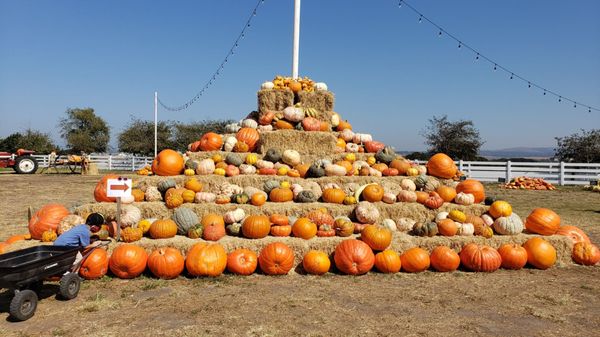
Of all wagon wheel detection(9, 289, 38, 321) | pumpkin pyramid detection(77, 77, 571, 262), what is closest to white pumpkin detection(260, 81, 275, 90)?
pumpkin pyramid detection(77, 77, 571, 262)

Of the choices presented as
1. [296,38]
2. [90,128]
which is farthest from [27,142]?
[296,38]

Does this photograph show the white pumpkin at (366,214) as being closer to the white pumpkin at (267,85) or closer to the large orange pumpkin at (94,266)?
the large orange pumpkin at (94,266)

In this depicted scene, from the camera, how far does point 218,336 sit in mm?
3721

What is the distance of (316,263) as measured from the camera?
18.9ft

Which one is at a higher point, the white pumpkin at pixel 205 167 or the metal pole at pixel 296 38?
the metal pole at pixel 296 38

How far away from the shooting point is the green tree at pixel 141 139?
43.6 meters

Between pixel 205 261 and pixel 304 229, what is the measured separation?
153 centimetres

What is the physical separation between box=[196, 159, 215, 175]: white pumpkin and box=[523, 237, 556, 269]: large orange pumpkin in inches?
220

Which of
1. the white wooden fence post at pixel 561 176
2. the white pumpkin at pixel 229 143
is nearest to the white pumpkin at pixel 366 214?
the white pumpkin at pixel 229 143

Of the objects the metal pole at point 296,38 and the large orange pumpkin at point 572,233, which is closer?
the large orange pumpkin at point 572,233

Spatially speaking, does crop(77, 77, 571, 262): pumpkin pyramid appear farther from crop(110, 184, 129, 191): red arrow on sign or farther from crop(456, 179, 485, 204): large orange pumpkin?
crop(110, 184, 129, 191): red arrow on sign

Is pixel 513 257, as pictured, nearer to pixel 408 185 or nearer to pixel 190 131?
pixel 408 185

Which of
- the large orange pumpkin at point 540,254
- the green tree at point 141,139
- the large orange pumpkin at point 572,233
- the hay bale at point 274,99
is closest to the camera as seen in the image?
Result: the large orange pumpkin at point 540,254

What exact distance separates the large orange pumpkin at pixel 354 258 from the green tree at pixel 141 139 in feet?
134
